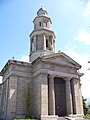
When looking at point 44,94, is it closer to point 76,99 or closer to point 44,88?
point 44,88

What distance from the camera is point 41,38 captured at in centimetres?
3491

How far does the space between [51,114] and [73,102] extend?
5331mm

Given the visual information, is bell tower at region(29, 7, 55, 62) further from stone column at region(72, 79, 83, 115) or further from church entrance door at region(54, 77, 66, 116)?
stone column at region(72, 79, 83, 115)

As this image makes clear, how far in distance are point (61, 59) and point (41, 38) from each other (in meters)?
7.95

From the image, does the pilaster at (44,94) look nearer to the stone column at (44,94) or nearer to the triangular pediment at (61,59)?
the stone column at (44,94)

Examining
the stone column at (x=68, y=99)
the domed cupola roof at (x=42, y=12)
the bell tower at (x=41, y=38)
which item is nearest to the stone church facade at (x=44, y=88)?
the stone column at (x=68, y=99)

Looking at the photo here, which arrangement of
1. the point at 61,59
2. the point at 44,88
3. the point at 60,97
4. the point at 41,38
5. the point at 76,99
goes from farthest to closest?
the point at 41,38 < the point at 60,97 < the point at 61,59 < the point at 76,99 < the point at 44,88

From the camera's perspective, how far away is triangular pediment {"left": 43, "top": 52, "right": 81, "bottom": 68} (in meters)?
28.3

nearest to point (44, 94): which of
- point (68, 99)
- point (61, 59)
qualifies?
point (68, 99)

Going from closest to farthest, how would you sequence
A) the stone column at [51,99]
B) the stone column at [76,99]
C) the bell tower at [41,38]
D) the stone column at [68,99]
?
the stone column at [51,99]
the stone column at [68,99]
the stone column at [76,99]
the bell tower at [41,38]

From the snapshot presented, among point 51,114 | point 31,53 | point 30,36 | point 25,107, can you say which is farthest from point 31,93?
point 30,36

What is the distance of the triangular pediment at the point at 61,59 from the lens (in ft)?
92.9

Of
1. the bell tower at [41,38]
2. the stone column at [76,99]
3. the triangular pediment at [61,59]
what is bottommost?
the stone column at [76,99]

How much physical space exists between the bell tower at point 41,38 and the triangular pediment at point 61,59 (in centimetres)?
455
